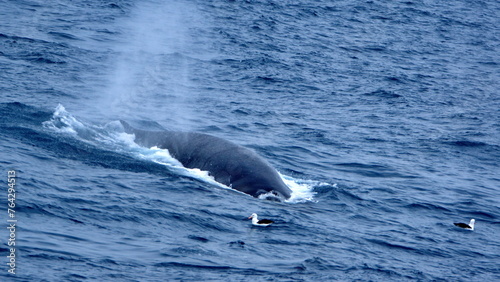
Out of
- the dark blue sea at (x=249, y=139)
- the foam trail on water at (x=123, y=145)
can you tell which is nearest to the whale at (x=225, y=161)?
the foam trail on water at (x=123, y=145)

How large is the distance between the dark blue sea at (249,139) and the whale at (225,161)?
1.19 feet

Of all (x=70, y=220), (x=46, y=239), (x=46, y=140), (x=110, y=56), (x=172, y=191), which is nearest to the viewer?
(x=46, y=239)

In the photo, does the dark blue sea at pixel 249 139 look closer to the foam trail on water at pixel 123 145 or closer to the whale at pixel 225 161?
the foam trail on water at pixel 123 145

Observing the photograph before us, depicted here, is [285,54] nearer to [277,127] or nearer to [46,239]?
[277,127]

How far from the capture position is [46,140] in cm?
2041

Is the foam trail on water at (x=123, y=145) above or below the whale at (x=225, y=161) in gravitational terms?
below

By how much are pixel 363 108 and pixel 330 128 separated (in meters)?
3.73

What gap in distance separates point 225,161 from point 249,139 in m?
5.13

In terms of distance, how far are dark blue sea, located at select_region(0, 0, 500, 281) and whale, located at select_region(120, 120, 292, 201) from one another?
362mm

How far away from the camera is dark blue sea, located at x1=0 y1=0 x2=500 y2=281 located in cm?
1455

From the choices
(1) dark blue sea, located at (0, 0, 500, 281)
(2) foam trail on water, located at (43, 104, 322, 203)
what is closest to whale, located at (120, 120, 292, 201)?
(2) foam trail on water, located at (43, 104, 322, 203)

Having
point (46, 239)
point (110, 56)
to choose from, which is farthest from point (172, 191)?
point (110, 56)

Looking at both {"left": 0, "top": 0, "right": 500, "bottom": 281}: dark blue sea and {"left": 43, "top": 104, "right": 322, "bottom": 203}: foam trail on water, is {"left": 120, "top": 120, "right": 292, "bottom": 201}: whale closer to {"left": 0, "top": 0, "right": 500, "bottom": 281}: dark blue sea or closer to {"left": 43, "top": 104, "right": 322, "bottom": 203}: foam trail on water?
{"left": 43, "top": 104, "right": 322, "bottom": 203}: foam trail on water

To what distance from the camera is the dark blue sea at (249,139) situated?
14.5 meters
